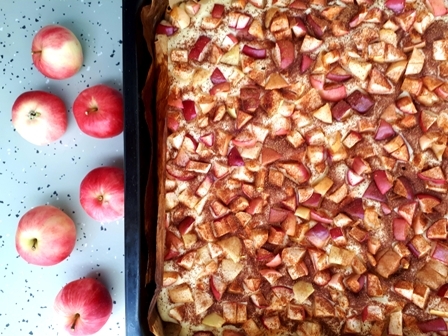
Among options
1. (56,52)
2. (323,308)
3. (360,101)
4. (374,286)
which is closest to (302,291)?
(323,308)

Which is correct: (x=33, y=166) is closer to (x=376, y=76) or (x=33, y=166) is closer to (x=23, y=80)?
(x=23, y=80)

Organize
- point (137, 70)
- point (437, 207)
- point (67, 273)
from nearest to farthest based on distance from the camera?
point (137, 70) → point (437, 207) → point (67, 273)

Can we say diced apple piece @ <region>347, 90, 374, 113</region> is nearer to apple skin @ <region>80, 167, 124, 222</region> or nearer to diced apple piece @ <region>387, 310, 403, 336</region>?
diced apple piece @ <region>387, 310, 403, 336</region>

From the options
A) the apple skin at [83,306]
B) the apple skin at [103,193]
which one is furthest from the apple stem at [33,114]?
the apple skin at [83,306]

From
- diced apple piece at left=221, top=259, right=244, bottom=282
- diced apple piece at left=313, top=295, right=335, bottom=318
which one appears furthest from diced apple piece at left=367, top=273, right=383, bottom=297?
diced apple piece at left=221, top=259, right=244, bottom=282

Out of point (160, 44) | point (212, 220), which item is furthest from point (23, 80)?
point (212, 220)

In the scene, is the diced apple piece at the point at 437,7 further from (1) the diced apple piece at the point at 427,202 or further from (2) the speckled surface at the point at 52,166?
(2) the speckled surface at the point at 52,166
